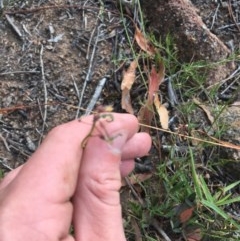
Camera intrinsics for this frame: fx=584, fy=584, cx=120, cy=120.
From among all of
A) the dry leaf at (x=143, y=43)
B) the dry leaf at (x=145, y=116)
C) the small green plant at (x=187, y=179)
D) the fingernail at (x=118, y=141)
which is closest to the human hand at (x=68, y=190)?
the fingernail at (x=118, y=141)

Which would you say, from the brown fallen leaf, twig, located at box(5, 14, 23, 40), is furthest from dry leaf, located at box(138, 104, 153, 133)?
twig, located at box(5, 14, 23, 40)

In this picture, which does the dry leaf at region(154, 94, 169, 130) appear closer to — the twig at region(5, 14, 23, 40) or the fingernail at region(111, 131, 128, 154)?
the twig at region(5, 14, 23, 40)

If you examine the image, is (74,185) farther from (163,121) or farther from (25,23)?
(25,23)

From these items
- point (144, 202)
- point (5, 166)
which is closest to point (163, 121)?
point (144, 202)

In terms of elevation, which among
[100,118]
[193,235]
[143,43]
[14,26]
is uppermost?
[100,118]

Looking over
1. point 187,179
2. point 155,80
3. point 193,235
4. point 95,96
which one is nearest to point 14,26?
point 95,96

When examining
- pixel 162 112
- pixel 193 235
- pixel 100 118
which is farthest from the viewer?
pixel 162 112

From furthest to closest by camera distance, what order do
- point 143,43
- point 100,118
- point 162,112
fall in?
point 143,43 < point 162,112 < point 100,118

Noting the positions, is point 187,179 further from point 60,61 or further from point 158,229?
point 60,61

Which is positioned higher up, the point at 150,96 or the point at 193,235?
the point at 150,96
